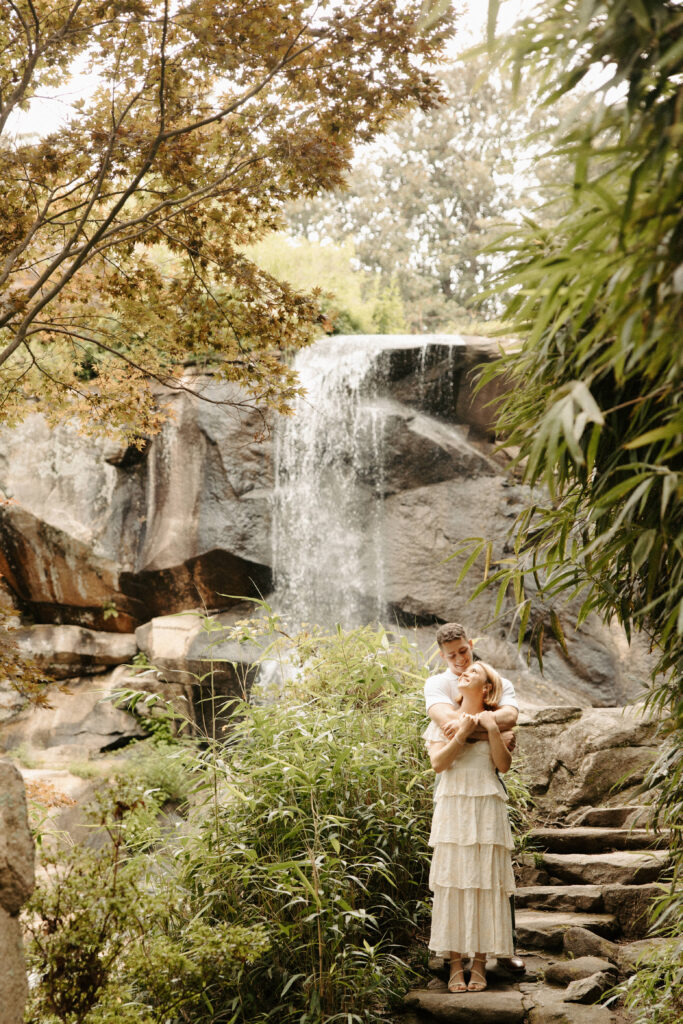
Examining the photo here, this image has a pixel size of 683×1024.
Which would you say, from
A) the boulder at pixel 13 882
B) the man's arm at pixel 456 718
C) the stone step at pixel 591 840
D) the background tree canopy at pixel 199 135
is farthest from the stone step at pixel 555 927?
the background tree canopy at pixel 199 135

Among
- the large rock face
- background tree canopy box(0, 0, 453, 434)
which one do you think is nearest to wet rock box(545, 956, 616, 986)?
background tree canopy box(0, 0, 453, 434)

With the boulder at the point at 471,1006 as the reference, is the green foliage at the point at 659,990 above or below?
above

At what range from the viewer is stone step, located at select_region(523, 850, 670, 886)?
4051 mm

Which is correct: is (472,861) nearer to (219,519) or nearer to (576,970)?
(576,970)

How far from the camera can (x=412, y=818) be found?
407 cm

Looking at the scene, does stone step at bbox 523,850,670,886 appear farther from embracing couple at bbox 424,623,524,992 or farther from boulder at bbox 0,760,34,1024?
boulder at bbox 0,760,34,1024

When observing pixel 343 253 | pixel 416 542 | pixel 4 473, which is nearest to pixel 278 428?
pixel 416 542

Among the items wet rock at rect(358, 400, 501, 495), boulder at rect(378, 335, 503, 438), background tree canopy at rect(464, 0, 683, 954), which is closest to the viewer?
background tree canopy at rect(464, 0, 683, 954)

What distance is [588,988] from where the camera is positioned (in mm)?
3090

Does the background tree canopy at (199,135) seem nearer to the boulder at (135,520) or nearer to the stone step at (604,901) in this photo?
the stone step at (604,901)

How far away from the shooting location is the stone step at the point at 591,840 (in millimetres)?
4672

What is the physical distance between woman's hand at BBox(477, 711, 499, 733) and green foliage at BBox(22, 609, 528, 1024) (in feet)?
2.13

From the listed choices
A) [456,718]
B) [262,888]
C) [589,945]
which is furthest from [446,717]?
[589,945]

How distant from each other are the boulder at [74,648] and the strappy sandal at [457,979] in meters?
7.90
